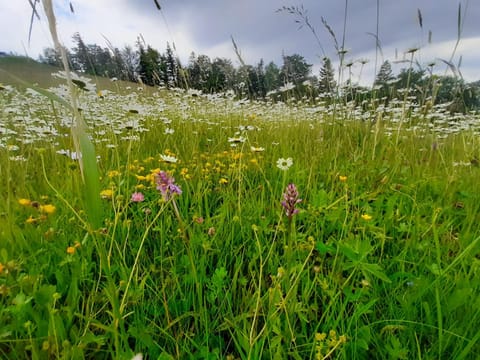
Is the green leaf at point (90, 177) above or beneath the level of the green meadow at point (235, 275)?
above

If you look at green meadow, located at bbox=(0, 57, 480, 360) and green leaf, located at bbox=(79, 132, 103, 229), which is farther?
green meadow, located at bbox=(0, 57, 480, 360)

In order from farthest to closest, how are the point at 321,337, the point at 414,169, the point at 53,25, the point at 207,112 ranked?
the point at 207,112
the point at 414,169
the point at 321,337
the point at 53,25

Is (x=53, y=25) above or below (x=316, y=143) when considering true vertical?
above

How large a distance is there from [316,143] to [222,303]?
66.9 inches

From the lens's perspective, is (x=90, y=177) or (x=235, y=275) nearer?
(x=90, y=177)

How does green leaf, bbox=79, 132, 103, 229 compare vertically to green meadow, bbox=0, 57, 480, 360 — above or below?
above

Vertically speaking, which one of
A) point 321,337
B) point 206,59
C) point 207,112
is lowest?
point 321,337

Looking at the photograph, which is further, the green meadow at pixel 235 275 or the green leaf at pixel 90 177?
the green meadow at pixel 235 275

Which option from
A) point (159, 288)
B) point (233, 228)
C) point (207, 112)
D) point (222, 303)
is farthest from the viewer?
point (207, 112)

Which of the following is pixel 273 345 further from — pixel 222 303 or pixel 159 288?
pixel 159 288

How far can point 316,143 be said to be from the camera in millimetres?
2217

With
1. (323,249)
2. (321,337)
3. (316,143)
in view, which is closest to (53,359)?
(321,337)

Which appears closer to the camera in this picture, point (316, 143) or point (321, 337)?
point (321, 337)

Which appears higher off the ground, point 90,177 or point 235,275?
point 90,177
